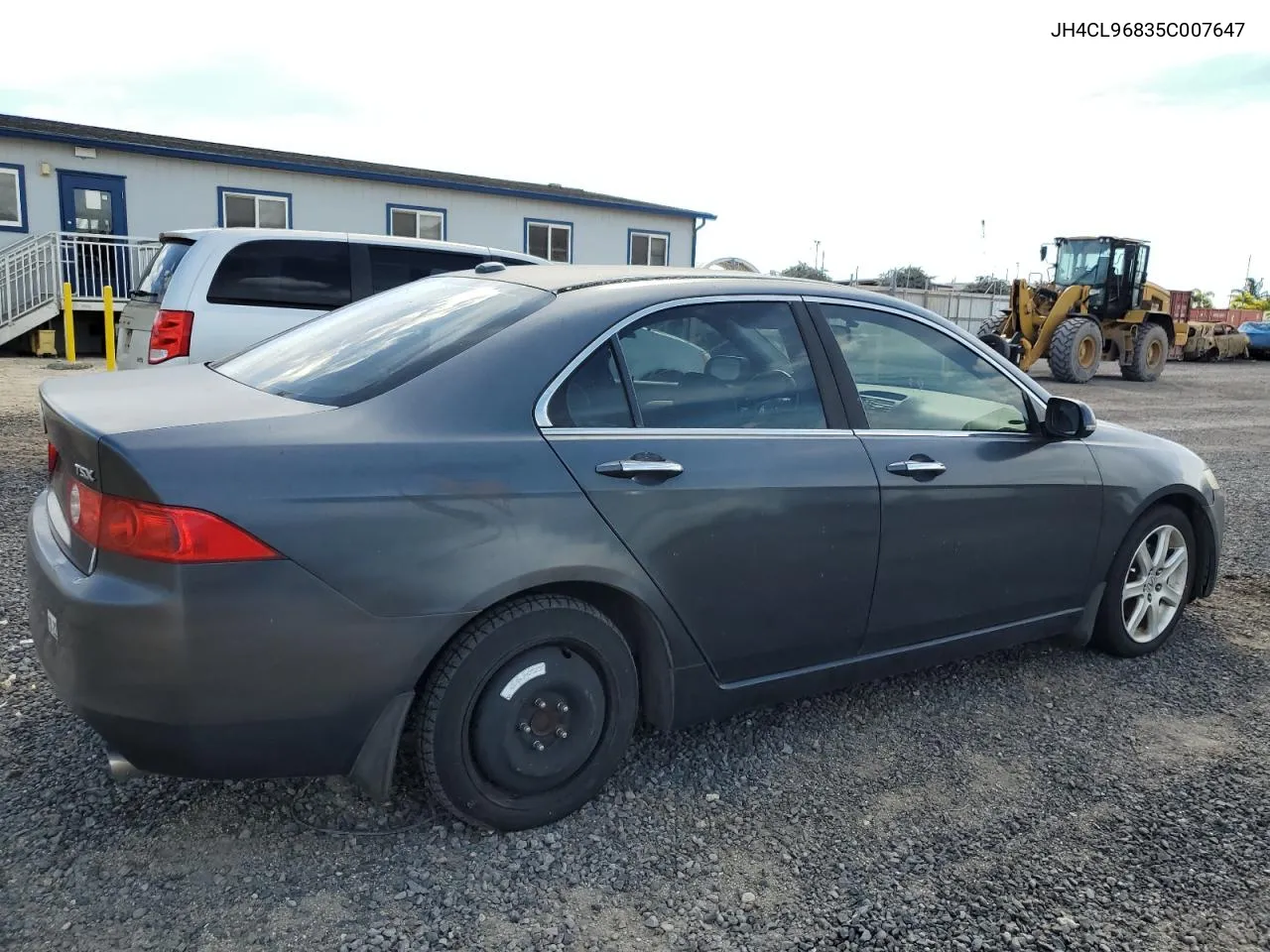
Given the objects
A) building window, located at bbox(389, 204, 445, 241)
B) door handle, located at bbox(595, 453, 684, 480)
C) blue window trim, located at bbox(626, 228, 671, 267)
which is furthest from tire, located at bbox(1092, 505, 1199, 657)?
blue window trim, located at bbox(626, 228, 671, 267)

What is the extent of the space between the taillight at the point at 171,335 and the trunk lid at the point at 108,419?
4305mm

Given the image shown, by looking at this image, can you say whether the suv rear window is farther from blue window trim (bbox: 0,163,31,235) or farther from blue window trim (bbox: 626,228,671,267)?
blue window trim (bbox: 626,228,671,267)

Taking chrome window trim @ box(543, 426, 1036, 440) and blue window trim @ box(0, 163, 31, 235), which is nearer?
chrome window trim @ box(543, 426, 1036, 440)

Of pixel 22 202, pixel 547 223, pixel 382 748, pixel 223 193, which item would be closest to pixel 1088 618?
pixel 382 748

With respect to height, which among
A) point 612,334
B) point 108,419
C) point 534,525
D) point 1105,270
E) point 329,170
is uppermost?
point 329,170

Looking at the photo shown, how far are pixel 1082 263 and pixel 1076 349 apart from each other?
8.98ft

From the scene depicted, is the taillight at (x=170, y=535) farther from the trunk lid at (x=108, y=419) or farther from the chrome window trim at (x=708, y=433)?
the chrome window trim at (x=708, y=433)

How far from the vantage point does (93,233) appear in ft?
56.9

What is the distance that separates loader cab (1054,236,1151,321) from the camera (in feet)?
65.0

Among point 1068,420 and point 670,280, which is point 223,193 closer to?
point 670,280

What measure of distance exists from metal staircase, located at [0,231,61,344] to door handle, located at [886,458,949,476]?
55.3ft

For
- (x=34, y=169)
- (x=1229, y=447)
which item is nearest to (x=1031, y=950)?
(x=1229, y=447)

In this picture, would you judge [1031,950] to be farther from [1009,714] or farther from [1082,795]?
[1009,714]

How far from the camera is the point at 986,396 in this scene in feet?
12.3
